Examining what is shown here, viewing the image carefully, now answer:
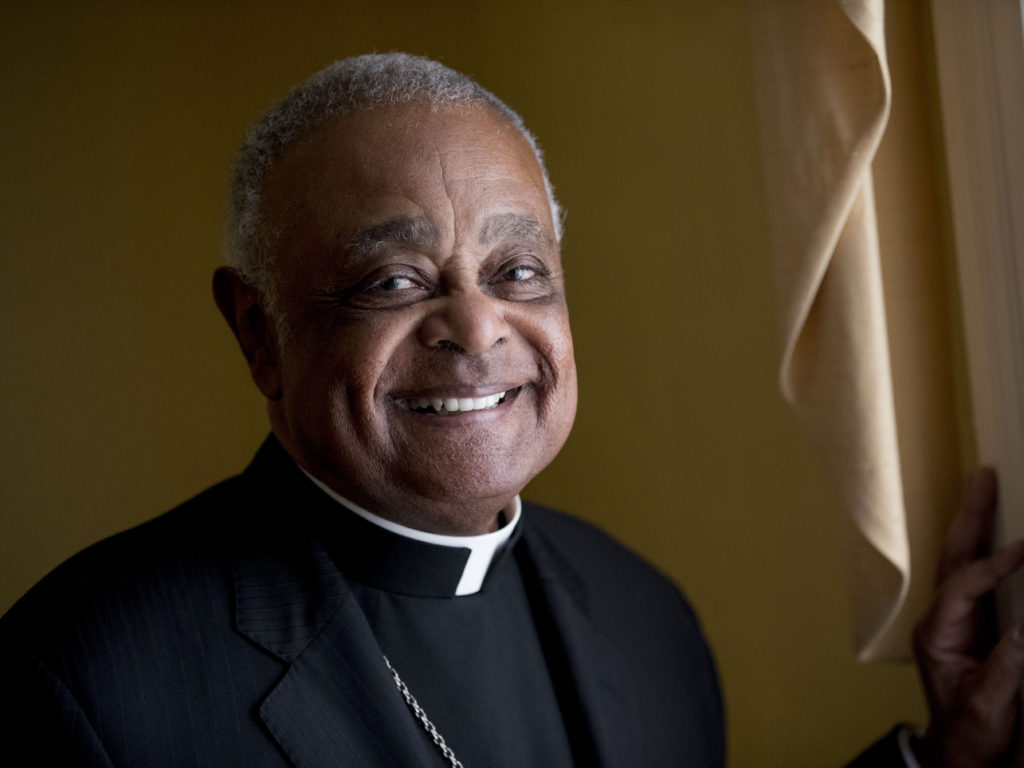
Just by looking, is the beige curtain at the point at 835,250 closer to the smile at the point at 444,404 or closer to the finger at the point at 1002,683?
the finger at the point at 1002,683

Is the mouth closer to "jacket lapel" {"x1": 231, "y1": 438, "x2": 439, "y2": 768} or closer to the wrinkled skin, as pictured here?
the wrinkled skin

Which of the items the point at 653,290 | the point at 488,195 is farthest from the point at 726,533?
the point at 488,195

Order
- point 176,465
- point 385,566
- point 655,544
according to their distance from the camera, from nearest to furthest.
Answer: point 385,566, point 655,544, point 176,465

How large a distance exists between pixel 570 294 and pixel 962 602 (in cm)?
123

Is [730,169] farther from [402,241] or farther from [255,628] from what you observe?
[255,628]

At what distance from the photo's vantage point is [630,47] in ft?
6.75

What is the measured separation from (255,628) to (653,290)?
1.17m

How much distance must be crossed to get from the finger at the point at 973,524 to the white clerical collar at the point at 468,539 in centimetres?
57

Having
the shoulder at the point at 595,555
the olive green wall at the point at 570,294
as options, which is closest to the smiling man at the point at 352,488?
the shoulder at the point at 595,555

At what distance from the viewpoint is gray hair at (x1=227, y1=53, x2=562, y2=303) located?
4.00 feet

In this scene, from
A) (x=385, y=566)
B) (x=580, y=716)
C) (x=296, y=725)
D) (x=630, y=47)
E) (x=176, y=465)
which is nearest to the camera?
(x=296, y=725)

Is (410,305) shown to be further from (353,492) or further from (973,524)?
(973,524)

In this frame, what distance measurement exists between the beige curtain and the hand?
6cm

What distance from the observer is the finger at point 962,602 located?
1.30 meters
